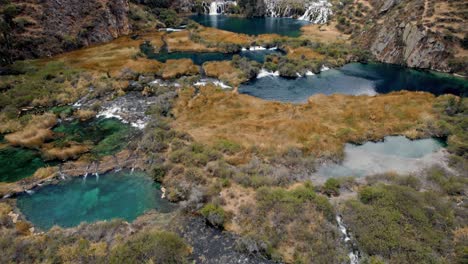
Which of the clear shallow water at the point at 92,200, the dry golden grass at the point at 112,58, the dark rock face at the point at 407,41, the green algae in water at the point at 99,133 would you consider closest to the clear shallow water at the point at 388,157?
the clear shallow water at the point at 92,200

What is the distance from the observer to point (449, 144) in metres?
48.7

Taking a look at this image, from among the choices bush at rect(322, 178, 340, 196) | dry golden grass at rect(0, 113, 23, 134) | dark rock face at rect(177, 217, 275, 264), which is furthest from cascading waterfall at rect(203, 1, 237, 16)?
dark rock face at rect(177, 217, 275, 264)

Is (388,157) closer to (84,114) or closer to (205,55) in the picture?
(84,114)

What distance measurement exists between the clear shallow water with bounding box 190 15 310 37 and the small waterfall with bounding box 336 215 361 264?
93.0m

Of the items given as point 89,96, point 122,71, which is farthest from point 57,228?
point 122,71

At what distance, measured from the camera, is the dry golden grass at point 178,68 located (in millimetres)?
Result: 76000

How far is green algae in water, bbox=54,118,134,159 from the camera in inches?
1914

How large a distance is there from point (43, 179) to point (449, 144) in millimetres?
59423

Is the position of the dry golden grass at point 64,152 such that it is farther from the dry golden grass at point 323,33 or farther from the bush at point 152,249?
the dry golden grass at point 323,33

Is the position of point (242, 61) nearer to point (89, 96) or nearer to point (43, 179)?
point (89, 96)

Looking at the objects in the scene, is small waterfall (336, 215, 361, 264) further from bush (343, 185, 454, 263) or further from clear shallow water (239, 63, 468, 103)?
clear shallow water (239, 63, 468, 103)

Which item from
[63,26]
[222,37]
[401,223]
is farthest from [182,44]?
[401,223]

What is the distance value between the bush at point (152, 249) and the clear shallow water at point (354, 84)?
43283mm

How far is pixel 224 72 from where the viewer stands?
3046 inches
